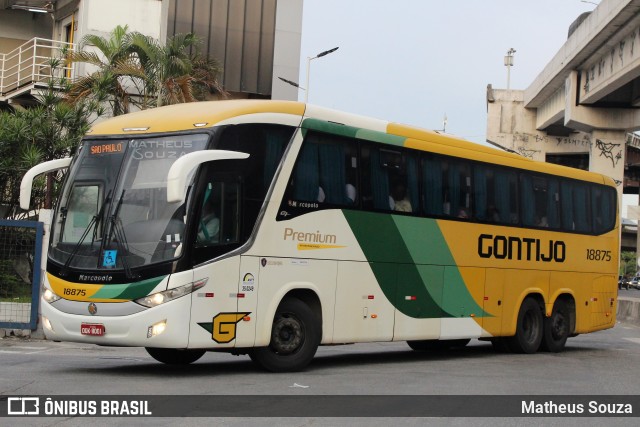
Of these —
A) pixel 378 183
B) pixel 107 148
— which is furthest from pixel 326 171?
pixel 107 148

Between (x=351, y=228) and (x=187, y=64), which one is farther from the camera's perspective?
(x=187, y=64)

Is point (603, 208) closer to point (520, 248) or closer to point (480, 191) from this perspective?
point (520, 248)

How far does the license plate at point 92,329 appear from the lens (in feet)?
40.9

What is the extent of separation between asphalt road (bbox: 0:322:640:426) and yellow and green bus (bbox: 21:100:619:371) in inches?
18.4

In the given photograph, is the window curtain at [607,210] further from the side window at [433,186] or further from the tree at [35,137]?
the tree at [35,137]

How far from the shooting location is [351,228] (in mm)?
14953

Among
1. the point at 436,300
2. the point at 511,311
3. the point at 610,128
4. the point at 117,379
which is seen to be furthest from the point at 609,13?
the point at 117,379

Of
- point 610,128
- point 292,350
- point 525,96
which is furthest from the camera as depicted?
point 525,96

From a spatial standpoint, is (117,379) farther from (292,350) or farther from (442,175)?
(442,175)

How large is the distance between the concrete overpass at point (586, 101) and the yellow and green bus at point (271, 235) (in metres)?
16.5

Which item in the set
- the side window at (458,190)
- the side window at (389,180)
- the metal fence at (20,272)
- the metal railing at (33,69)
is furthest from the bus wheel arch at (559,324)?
the metal railing at (33,69)

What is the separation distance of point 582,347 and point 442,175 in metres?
7.70

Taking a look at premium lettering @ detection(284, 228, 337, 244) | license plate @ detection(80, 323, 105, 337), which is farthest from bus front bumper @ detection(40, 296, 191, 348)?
premium lettering @ detection(284, 228, 337, 244)

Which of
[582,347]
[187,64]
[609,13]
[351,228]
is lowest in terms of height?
[582,347]
